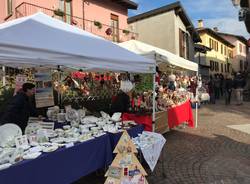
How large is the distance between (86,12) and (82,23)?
1.03 m

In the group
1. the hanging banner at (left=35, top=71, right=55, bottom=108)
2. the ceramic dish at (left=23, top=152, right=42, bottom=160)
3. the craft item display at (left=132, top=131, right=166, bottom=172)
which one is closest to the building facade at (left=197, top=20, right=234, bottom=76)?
the hanging banner at (left=35, top=71, right=55, bottom=108)

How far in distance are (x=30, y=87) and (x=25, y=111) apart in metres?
0.45

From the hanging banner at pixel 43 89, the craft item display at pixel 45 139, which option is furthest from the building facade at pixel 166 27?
the craft item display at pixel 45 139

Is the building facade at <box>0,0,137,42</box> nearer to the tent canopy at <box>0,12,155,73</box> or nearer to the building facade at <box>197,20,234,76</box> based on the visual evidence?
the tent canopy at <box>0,12,155,73</box>

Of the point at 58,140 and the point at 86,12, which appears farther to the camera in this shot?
the point at 86,12

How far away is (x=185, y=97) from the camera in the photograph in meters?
10.9

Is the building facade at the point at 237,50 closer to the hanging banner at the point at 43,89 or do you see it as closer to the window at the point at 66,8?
the window at the point at 66,8

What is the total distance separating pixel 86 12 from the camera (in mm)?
17500

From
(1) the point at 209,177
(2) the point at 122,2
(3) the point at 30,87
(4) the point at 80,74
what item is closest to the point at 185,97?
(4) the point at 80,74

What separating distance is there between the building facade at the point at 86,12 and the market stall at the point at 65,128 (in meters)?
9.25

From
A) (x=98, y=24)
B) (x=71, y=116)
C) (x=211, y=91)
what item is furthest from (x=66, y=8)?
(x=71, y=116)

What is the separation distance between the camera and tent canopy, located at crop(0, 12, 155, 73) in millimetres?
3707

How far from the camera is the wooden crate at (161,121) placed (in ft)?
25.7

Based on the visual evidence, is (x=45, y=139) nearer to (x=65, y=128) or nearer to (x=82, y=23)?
(x=65, y=128)
